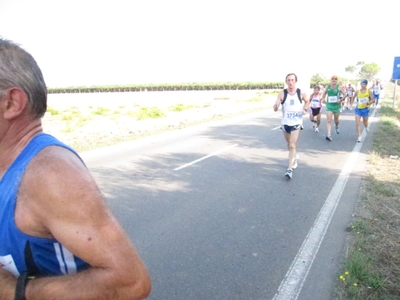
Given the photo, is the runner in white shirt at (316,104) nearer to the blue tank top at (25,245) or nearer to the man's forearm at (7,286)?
the blue tank top at (25,245)

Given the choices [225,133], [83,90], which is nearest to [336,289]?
[225,133]

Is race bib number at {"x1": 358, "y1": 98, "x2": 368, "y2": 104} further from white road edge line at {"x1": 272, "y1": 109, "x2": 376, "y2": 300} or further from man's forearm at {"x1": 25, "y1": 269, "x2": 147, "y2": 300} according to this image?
man's forearm at {"x1": 25, "y1": 269, "x2": 147, "y2": 300}

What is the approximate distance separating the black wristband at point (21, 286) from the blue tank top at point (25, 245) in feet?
0.14

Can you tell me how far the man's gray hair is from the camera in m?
1.13

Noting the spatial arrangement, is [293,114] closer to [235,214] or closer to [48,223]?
[235,214]

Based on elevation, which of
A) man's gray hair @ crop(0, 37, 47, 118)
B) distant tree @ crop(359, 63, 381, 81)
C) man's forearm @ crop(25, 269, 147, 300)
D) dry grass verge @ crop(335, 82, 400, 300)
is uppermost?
distant tree @ crop(359, 63, 381, 81)

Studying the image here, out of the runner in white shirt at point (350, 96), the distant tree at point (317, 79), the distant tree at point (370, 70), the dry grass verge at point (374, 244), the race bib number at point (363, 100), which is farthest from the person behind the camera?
the distant tree at point (370, 70)

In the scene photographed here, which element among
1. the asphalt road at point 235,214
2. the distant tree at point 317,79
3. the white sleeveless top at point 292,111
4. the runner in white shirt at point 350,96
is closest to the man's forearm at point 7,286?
the asphalt road at point 235,214

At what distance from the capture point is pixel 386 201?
516 cm

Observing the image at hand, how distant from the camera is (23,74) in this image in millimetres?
1146

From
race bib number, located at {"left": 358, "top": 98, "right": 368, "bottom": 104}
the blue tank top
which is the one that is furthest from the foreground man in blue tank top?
race bib number, located at {"left": 358, "top": 98, "right": 368, "bottom": 104}

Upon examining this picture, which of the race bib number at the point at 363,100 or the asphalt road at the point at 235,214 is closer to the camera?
the asphalt road at the point at 235,214

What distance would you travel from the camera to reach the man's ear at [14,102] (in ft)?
3.70

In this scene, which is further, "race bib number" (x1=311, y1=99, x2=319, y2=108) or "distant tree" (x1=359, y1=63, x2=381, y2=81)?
"distant tree" (x1=359, y1=63, x2=381, y2=81)
